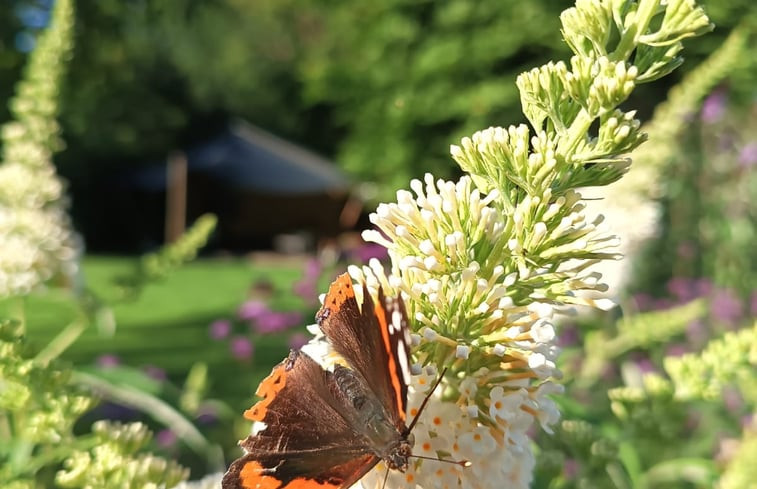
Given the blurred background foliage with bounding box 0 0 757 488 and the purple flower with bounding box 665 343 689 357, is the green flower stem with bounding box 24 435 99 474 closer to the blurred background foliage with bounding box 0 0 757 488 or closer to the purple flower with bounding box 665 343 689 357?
the blurred background foliage with bounding box 0 0 757 488

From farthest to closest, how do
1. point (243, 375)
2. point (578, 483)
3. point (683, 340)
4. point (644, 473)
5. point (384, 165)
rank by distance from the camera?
point (384, 165)
point (243, 375)
point (683, 340)
point (644, 473)
point (578, 483)

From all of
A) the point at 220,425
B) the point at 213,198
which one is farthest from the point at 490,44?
the point at 213,198

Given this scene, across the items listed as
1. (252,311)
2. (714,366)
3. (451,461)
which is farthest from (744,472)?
(252,311)

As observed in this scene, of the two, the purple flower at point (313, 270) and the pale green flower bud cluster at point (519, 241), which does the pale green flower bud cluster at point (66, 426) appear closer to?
the pale green flower bud cluster at point (519, 241)

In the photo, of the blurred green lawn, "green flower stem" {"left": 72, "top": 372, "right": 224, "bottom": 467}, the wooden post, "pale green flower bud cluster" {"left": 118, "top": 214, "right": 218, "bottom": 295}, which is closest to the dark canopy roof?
the wooden post

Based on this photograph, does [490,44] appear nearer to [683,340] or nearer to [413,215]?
[683,340]

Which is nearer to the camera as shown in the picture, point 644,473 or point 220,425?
point 644,473

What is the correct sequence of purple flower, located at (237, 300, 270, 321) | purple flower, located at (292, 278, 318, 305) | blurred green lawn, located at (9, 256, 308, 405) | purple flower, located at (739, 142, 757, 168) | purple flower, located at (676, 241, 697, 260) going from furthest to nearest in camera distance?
1. blurred green lawn, located at (9, 256, 308, 405)
2. purple flower, located at (676, 241, 697, 260)
3. purple flower, located at (292, 278, 318, 305)
4. purple flower, located at (739, 142, 757, 168)
5. purple flower, located at (237, 300, 270, 321)

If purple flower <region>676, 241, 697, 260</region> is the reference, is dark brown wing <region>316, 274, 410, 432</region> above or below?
below
